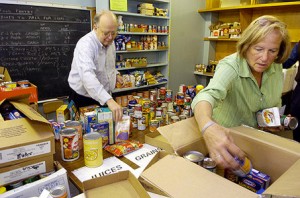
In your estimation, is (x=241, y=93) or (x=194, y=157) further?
(x=241, y=93)

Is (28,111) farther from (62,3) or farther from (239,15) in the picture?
(239,15)

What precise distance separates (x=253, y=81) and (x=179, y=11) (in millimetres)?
3143

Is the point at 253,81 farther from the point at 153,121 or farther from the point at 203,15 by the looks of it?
the point at 203,15

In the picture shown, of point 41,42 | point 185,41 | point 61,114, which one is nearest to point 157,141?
point 61,114

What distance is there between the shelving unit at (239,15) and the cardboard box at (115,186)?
3.36 meters

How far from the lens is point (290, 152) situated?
837 millimetres

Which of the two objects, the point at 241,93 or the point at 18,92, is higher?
the point at 241,93

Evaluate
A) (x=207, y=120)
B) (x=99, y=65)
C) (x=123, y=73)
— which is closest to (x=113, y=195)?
(x=207, y=120)

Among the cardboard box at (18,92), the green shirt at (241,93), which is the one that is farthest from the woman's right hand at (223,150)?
the cardboard box at (18,92)

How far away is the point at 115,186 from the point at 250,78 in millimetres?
905

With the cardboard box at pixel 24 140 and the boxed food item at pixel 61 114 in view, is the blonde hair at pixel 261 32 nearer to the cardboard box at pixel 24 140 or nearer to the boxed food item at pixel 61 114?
the cardboard box at pixel 24 140

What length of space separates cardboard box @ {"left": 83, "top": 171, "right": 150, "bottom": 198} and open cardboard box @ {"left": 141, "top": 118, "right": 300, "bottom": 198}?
0.07 metres

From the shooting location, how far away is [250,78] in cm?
125

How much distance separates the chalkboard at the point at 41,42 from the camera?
8.77 ft
